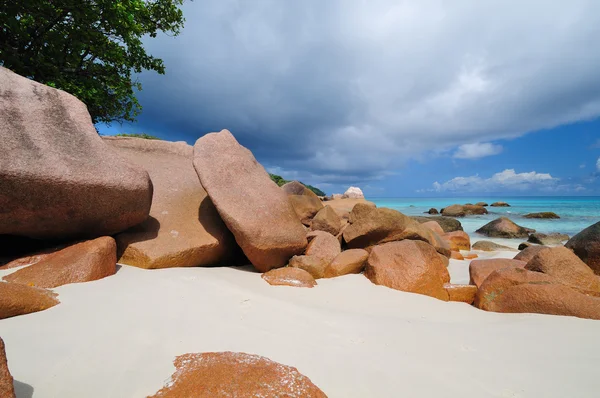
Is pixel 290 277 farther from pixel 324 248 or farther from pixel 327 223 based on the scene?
pixel 327 223

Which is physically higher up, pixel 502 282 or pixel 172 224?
pixel 172 224

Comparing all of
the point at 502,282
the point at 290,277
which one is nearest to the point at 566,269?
the point at 502,282

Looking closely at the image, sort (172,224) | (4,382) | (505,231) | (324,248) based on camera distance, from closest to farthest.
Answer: (4,382) < (172,224) < (324,248) < (505,231)

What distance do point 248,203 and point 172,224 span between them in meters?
1.28

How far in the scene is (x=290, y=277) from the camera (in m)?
4.04

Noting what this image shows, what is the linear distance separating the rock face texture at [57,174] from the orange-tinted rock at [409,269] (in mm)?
3444

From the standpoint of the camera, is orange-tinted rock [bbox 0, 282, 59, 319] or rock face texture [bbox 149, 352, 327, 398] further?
orange-tinted rock [bbox 0, 282, 59, 319]

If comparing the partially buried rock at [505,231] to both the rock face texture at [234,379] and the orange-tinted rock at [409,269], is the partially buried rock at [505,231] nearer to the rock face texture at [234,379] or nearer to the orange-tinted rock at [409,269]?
the orange-tinted rock at [409,269]

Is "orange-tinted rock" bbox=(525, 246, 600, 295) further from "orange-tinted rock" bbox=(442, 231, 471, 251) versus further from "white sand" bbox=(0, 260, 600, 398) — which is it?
"orange-tinted rock" bbox=(442, 231, 471, 251)

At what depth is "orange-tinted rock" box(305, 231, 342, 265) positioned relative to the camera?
4.70 m

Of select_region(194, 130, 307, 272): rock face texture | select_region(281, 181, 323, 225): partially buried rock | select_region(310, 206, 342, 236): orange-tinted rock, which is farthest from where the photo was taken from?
select_region(281, 181, 323, 225): partially buried rock

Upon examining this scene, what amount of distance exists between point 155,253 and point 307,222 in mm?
4634

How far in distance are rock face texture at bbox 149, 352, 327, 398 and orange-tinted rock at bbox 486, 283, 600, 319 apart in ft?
9.46

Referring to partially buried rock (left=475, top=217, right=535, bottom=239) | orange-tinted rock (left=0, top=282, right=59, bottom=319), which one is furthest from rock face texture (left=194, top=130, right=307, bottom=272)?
partially buried rock (left=475, top=217, right=535, bottom=239)
